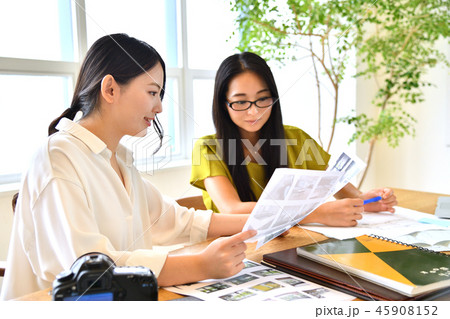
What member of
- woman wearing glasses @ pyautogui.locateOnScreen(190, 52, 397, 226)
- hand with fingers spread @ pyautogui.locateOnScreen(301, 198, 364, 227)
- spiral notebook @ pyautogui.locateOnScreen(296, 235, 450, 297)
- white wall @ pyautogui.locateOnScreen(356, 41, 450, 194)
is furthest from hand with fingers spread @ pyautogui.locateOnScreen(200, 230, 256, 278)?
white wall @ pyautogui.locateOnScreen(356, 41, 450, 194)

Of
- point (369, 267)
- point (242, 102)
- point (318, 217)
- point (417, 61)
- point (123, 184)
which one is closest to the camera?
point (369, 267)

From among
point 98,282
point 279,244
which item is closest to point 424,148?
point 279,244

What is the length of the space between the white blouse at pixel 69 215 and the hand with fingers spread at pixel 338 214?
51 cm

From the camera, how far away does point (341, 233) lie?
1.22 m

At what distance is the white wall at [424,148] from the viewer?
3.41 meters

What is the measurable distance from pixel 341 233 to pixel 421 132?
2.69m

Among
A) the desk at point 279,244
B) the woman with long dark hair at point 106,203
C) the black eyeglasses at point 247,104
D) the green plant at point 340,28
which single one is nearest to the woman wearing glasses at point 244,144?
the black eyeglasses at point 247,104

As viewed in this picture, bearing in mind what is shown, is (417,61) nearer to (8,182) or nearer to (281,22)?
(281,22)

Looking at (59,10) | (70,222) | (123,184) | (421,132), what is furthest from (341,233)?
(421,132)

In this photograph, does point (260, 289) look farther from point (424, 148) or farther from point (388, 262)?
point (424, 148)

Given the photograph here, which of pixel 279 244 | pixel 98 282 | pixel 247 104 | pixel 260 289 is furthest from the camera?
pixel 247 104

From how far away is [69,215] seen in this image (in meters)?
0.90

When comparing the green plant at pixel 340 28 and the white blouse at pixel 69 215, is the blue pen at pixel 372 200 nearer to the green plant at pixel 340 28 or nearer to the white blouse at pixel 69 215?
the white blouse at pixel 69 215

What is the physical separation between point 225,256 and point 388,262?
12.5 inches
